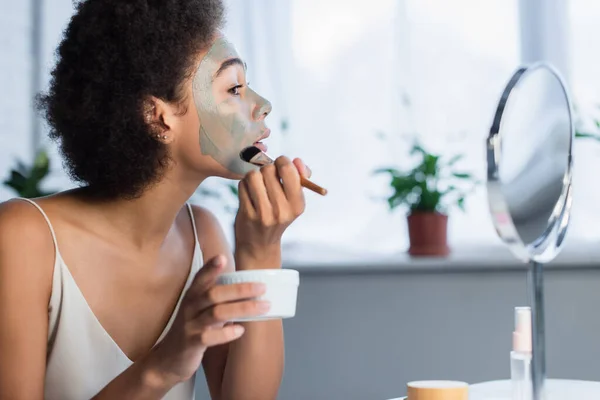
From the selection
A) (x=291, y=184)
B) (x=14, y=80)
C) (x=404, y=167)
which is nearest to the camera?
(x=291, y=184)

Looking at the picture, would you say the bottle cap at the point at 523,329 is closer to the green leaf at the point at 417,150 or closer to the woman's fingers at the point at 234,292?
the woman's fingers at the point at 234,292

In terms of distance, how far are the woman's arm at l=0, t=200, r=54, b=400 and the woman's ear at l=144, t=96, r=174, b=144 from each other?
176mm

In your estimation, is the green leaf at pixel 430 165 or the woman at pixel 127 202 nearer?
the woman at pixel 127 202

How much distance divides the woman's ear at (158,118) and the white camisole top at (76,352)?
0.56 feet

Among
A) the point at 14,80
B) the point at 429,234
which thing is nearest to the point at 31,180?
the point at 14,80

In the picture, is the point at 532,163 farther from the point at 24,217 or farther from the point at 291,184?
the point at 24,217

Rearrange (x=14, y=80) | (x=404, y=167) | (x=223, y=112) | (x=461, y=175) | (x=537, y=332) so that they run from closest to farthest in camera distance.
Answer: (x=537, y=332), (x=223, y=112), (x=461, y=175), (x=404, y=167), (x=14, y=80)

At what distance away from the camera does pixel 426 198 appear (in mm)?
1904

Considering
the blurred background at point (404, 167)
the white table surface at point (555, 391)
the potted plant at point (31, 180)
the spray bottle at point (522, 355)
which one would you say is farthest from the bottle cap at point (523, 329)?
the potted plant at point (31, 180)

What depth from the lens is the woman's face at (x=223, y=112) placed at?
3.36 ft

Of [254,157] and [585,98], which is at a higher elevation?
[585,98]

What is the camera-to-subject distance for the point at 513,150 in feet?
2.16

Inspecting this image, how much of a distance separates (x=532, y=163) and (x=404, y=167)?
1322 mm

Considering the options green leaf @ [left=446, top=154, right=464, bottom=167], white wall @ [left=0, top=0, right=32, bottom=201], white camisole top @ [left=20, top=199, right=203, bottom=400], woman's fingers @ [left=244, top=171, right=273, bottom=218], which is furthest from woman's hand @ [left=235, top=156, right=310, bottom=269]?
white wall @ [left=0, top=0, right=32, bottom=201]
